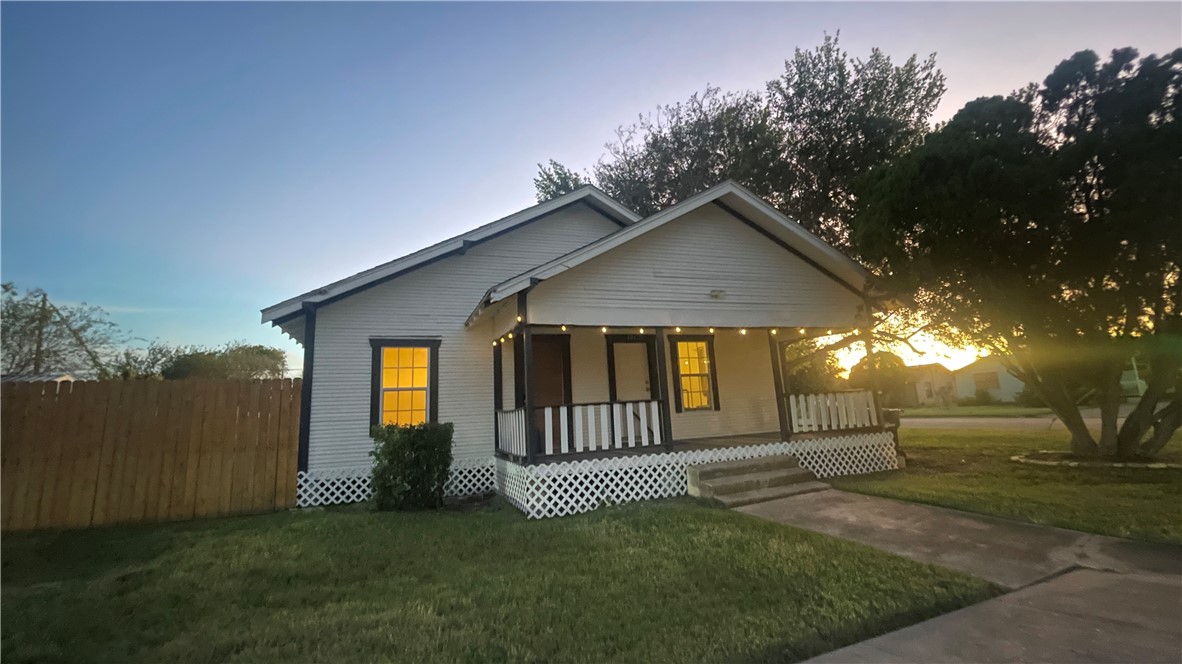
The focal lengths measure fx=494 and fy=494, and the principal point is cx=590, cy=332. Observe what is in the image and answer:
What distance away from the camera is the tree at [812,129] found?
1580cm

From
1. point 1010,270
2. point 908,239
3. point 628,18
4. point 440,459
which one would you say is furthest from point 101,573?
point 1010,270

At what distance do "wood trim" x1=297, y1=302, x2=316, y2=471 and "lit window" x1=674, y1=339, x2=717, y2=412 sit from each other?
7882 mm

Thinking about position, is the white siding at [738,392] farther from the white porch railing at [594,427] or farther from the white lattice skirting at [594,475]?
Result: the white porch railing at [594,427]

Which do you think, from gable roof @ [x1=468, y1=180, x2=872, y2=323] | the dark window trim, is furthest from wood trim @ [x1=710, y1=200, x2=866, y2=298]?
the dark window trim

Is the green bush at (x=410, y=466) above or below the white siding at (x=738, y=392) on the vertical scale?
below

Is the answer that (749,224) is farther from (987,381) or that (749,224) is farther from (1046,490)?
(987,381)

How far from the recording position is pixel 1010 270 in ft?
29.8

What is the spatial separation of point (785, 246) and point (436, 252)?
25.6 feet

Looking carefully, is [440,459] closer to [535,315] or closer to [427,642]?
[535,315]

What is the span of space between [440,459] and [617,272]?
464cm

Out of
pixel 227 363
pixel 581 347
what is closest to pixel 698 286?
pixel 581 347

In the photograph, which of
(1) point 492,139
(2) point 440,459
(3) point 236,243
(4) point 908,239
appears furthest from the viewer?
(3) point 236,243

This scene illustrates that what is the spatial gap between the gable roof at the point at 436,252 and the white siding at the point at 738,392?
12.8 feet

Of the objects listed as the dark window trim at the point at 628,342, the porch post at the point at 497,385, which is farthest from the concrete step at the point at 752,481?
the porch post at the point at 497,385
